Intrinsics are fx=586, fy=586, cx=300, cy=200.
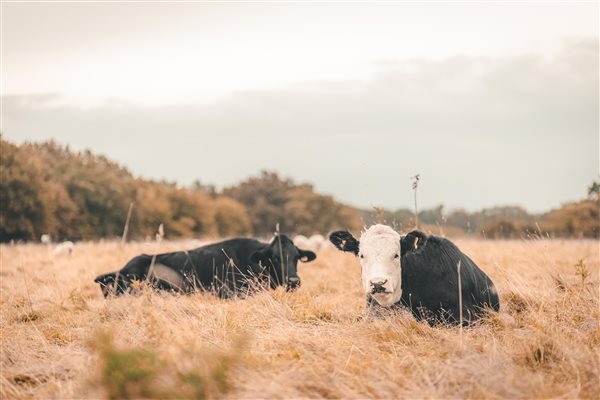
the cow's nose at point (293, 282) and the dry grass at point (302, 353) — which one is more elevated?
the dry grass at point (302, 353)

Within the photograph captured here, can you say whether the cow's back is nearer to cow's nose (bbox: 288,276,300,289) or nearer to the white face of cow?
the white face of cow

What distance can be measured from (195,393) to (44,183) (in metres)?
44.1

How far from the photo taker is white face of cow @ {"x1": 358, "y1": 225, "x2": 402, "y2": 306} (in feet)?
20.1

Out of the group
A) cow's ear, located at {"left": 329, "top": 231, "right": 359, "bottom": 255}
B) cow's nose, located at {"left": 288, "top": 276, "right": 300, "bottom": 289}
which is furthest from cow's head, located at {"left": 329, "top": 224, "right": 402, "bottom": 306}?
cow's nose, located at {"left": 288, "top": 276, "right": 300, "bottom": 289}

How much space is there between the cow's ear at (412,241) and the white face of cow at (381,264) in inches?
3.5

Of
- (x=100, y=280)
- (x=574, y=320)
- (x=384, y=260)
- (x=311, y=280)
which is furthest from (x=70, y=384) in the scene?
(x=311, y=280)

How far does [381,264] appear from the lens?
6.37 meters

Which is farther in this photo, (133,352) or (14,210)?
(14,210)

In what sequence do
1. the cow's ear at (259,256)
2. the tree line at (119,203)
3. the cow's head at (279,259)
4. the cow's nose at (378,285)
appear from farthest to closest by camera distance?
the tree line at (119,203)
the cow's ear at (259,256)
the cow's head at (279,259)
the cow's nose at (378,285)

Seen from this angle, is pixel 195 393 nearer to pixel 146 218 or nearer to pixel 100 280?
pixel 100 280

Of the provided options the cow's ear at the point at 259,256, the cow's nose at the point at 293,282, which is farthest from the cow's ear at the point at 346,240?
the cow's ear at the point at 259,256

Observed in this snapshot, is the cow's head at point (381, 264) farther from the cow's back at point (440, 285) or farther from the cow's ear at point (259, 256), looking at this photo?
the cow's ear at point (259, 256)

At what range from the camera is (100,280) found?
1069 centimetres

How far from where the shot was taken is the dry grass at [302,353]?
342cm
